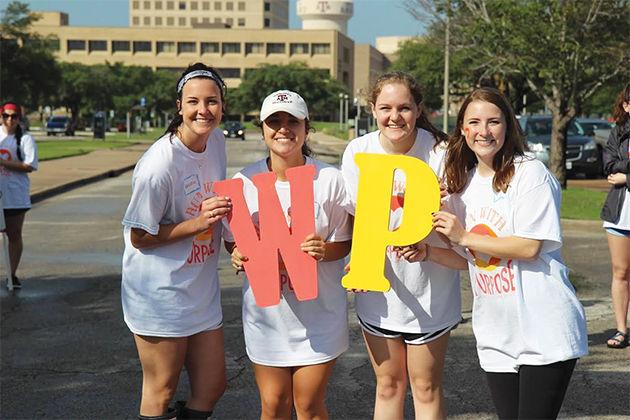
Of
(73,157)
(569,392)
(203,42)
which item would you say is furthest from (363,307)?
(203,42)

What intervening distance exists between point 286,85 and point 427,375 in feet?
341

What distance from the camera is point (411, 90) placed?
4164mm

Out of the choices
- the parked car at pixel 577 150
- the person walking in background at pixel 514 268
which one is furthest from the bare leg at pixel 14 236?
the parked car at pixel 577 150

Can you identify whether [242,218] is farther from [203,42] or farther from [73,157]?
[203,42]

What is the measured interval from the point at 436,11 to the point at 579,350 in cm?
1957

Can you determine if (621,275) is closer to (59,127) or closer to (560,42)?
(560,42)

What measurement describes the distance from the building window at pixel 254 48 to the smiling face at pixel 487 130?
13773cm

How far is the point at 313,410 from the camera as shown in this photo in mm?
4074

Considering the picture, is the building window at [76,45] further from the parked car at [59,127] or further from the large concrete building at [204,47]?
the parked car at [59,127]

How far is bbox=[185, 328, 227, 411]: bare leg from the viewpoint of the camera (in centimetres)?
439

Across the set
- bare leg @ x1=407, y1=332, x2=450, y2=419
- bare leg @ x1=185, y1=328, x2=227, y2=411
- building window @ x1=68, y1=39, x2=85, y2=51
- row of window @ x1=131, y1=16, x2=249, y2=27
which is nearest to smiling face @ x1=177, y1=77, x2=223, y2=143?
bare leg @ x1=185, y1=328, x2=227, y2=411

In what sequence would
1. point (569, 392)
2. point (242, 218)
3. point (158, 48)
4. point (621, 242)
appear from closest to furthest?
point (242, 218) < point (569, 392) < point (621, 242) < point (158, 48)

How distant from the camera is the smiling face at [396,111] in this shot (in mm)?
4113

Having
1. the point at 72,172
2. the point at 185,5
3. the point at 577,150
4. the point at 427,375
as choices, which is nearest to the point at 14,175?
the point at 427,375
